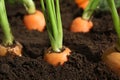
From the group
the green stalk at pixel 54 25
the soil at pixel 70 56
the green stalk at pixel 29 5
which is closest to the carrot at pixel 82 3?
the soil at pixel 70 56

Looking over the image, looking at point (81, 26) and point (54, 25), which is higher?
point (54, 25)

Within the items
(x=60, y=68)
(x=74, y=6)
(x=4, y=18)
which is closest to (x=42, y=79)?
(x=60, y=68)

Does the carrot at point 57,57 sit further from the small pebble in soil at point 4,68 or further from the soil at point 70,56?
the small pebble in soil at point 4,68

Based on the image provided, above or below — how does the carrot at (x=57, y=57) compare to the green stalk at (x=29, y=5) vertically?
below

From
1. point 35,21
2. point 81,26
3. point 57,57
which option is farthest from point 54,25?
point 35,21

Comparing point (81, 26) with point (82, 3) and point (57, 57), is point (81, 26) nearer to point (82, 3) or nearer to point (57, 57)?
point (82, 3)

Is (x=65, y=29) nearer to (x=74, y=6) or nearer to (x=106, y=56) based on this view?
(x=74, y=6)
